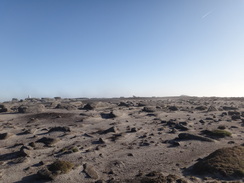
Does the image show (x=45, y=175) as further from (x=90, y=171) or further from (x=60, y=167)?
(x=90, y=171)

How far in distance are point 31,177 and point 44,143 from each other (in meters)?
8.80

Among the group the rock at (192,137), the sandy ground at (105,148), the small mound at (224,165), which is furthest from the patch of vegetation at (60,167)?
the rock at (192,137)

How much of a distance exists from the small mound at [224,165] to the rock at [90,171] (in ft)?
26.3

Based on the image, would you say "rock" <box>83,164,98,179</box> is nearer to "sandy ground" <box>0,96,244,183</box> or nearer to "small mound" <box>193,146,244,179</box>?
"sandy ground" <box>0,96,244,183</box>

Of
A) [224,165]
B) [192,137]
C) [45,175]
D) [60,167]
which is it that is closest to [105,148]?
[60,167]

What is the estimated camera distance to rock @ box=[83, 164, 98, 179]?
663 inches

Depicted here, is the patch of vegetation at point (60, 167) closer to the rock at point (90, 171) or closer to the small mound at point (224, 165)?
the rock at point (90, 171)

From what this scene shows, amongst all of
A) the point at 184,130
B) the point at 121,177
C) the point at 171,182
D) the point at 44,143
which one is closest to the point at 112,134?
the point at 44,143

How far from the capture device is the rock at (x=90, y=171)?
16828 mm

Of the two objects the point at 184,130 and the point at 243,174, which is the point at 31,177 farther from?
the point at 184,130

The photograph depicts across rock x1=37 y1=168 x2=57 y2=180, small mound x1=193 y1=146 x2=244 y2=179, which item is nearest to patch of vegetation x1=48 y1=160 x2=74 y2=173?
rock x1=37 y1=168 x2=57 y2=180

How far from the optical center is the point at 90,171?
57.9ft

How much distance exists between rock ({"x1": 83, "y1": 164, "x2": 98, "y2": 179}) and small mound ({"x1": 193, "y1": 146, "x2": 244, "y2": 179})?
8.00 m

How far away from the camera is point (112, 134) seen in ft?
96.5
